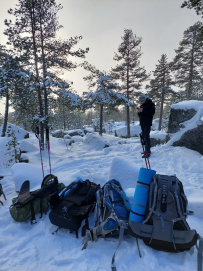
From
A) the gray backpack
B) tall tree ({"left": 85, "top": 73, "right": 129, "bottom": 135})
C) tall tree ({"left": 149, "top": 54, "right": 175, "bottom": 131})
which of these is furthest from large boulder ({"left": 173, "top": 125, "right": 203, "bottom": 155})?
tall tree ({"left": 149, "top": 54, "right": 175, "bottom": 131})

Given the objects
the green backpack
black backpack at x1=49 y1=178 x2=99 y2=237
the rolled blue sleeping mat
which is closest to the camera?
the rolled blue sleeping mat

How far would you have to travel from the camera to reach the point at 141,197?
249cm

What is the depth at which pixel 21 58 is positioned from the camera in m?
9.83

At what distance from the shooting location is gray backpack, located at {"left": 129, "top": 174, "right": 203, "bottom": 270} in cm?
203

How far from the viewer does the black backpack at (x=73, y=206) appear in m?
2.71

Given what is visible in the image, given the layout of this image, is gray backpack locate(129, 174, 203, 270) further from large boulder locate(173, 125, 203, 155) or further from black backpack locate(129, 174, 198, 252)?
large boulder locate(173, 125, 203, 155)

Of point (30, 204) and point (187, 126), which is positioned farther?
point (187, 126)

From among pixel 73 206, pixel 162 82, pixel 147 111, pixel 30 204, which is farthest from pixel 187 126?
pixel 162 82

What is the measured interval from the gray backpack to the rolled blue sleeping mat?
0.25 feet

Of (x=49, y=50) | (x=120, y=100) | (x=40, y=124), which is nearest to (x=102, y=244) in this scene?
(x=40, y=124)

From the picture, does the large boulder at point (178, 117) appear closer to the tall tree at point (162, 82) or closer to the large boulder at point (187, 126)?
the large boulder at point (187, 126)

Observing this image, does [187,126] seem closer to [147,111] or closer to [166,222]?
[147,111]

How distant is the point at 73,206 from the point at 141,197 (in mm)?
1435

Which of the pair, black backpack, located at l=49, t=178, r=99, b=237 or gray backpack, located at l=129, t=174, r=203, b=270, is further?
black backpack, located at l=49, t=178, r=99, b=237
